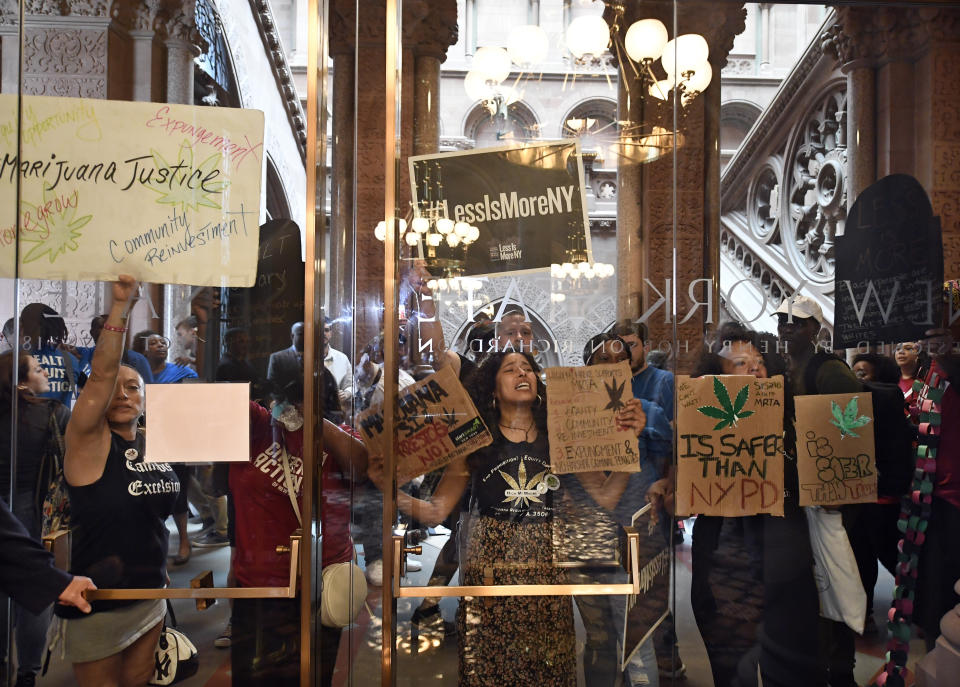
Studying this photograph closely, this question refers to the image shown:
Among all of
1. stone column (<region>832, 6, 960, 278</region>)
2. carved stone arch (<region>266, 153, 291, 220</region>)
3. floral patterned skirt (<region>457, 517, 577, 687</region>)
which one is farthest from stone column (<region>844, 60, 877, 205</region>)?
carved stone arch (<region>266, 153, 291, 220</region>)

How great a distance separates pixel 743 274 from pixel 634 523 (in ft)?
3.11

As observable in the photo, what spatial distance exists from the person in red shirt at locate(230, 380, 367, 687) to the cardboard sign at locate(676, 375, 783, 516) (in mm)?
1134

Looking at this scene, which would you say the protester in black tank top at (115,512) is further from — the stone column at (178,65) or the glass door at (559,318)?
the glass door at (559,318)

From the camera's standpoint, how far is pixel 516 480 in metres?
2.57

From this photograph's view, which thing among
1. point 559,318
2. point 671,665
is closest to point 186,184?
point 559,318

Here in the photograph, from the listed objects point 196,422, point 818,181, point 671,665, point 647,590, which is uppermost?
point 818,181

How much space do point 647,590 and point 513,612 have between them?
1.57ft

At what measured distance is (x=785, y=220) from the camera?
2.68 m

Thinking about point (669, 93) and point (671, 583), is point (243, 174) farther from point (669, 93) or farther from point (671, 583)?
point (671, 583)

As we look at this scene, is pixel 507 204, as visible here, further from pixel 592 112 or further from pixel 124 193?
pixel 124 193

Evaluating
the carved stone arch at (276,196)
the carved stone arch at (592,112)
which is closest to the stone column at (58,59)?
the carved stone arch at (276,196)

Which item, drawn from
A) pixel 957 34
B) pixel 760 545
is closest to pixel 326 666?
pixel 760 545

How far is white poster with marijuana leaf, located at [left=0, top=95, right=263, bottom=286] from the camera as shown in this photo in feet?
8.03

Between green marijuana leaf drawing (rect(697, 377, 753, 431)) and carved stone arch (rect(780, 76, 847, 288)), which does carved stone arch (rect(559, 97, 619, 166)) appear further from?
green marijuana leaf drawing (rect(697, 377, 753, 431))
